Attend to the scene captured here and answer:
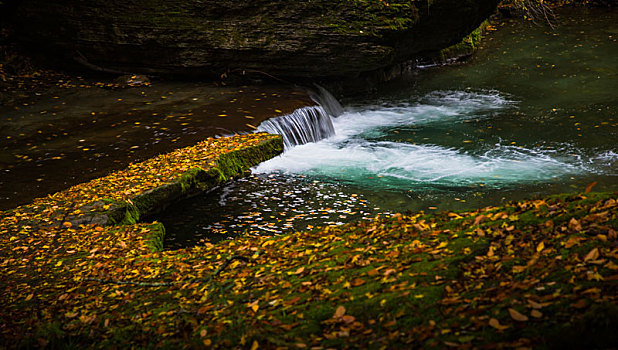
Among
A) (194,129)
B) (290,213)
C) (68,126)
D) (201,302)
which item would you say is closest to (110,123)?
(68,126)

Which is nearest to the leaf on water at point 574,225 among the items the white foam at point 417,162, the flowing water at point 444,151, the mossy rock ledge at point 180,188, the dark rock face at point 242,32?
the flowing water at point 444,151

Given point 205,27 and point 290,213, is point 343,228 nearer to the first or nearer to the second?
point 290,213

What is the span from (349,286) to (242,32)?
10.7 meters

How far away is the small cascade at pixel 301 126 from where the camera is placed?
11086 mm

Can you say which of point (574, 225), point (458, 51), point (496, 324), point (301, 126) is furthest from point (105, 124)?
point (458, 51)

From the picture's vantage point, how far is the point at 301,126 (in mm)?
11828

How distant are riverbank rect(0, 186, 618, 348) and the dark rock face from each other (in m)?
8.64

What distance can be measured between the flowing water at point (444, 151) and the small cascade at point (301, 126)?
58 mm

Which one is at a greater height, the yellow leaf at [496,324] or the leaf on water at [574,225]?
the leaf on water at [574,225]

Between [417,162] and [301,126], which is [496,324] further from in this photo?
[301,126]

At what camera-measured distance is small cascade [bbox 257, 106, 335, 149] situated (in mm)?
11086

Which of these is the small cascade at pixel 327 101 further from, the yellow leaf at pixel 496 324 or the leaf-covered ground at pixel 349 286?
the yellow leaf at pixel 496 324

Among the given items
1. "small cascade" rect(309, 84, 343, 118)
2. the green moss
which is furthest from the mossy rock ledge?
the green moss

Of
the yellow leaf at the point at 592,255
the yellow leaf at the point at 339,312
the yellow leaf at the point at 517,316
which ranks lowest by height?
the yellow leaf at the point at 339,312
